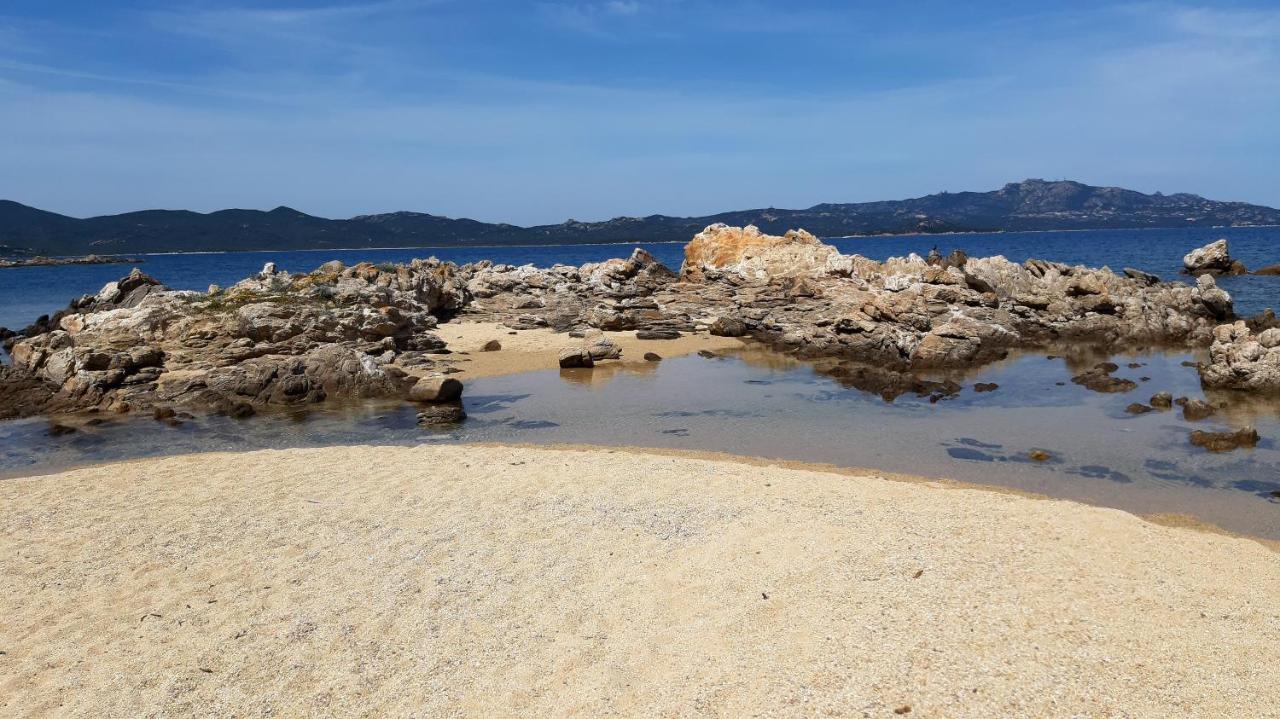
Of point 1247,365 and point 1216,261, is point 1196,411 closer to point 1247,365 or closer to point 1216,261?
point 1247,365

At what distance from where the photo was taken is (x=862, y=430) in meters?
15.9

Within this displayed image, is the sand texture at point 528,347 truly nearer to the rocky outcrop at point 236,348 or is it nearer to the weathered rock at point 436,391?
the rocky outcrop at point 236,348

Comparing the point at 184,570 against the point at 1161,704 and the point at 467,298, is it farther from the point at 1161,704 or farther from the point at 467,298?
the point at 467,298

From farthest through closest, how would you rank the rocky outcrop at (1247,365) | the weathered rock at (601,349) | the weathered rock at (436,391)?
the weathered rock at (601,349) < the weathered rock at (436,391) < the rocky outcrop at (1247,365)

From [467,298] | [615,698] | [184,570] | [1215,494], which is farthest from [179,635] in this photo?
[467,298]

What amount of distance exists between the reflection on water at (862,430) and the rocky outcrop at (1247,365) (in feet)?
1.92

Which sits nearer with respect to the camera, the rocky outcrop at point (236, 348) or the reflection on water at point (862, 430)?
the reflection on water at point (862, 430)

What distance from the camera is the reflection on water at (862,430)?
489 inches

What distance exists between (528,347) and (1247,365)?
66.2ft

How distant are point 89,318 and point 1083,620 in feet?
92.9

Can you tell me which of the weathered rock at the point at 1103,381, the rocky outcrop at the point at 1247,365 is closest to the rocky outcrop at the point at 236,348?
the weathered rock at the point at 1103,381

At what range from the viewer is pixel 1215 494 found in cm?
1160

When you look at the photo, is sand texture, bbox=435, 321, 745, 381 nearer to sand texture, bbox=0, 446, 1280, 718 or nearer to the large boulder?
the large boulder

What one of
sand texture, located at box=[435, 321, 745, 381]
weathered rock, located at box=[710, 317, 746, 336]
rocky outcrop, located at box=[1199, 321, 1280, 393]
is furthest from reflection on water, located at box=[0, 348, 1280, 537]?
weathered rock, located at box=[710, 317, 746, 336]
